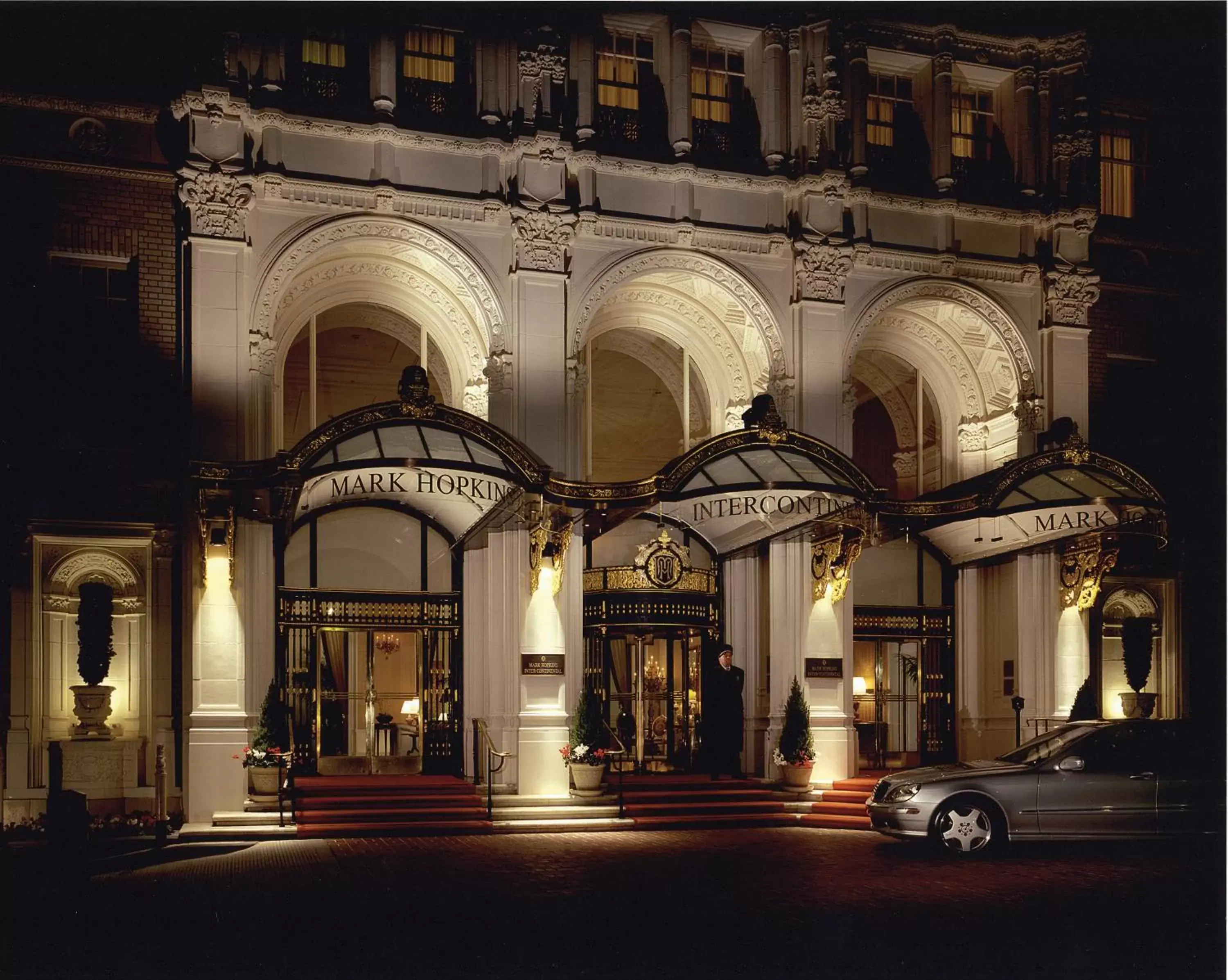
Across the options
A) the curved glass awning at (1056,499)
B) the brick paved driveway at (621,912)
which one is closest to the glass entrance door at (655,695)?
the curved glass awning at (1056,499)

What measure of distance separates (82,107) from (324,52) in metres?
3.74

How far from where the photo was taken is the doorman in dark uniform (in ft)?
74.1

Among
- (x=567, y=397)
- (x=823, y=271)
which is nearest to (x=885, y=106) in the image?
(x=823, y=271)

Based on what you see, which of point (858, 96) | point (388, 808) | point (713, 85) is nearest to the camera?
point (388, 808)

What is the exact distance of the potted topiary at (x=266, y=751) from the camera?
64.2ft

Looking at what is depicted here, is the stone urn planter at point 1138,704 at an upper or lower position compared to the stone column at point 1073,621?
lower

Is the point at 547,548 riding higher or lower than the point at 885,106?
lower

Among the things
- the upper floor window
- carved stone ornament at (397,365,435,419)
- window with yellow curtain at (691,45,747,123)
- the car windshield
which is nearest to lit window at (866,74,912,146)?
window with yellow curtain at (691,45,747,123)

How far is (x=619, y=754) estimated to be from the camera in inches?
840

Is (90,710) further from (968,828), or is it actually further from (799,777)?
(968,828)

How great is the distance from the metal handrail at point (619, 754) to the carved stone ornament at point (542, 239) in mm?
6869

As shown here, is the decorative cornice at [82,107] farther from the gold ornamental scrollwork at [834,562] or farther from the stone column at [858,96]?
the gold ornamental scrollwork at [834,562]

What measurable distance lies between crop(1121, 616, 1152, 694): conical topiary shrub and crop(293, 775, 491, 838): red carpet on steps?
11.5 m

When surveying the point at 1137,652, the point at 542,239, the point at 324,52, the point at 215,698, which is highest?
the point at 324,52
